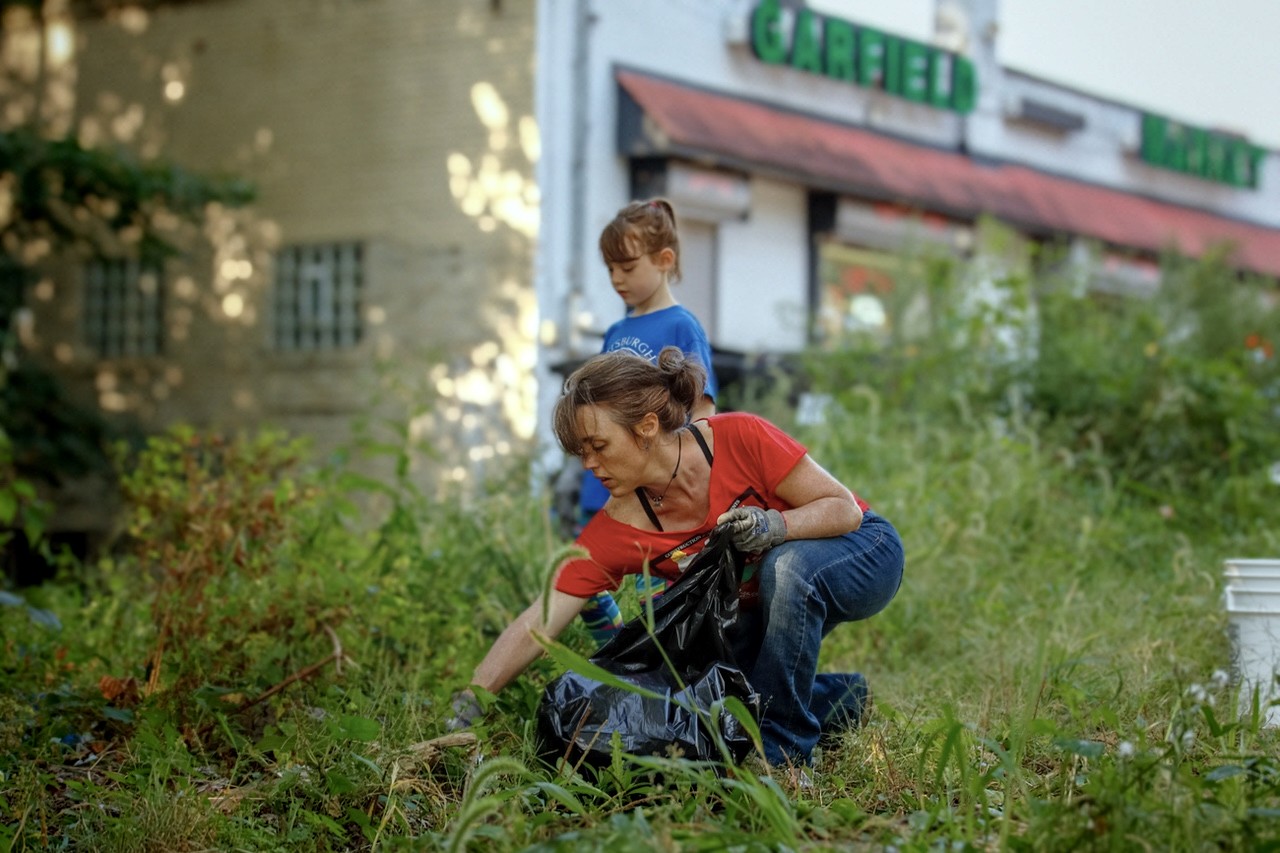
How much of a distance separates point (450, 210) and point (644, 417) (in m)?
10.5

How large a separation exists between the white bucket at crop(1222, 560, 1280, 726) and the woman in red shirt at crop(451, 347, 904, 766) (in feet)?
4.65

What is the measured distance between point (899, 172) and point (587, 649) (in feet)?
40.3

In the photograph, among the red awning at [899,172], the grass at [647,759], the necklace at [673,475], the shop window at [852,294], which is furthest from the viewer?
the red awning at [899,172]

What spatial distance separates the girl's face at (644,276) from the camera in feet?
16.2

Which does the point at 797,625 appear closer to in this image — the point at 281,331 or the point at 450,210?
the point at 450,210

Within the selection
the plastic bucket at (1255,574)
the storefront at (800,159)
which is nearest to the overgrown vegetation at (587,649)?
the plastic bucket at (1255,574)

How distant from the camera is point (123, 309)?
16.0 meters

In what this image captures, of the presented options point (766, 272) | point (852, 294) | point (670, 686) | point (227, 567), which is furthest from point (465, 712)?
point (766, 272)

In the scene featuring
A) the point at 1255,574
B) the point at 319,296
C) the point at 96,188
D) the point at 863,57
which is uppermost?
the point at 863,57

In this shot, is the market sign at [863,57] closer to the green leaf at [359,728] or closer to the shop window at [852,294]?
the shop window at [852,294]

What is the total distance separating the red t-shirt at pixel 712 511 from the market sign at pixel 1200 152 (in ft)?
60.2

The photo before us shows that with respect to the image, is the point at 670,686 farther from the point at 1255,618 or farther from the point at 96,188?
the point at 96,188

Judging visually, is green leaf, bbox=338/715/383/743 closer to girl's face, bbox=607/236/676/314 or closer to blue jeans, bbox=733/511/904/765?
blue jeans, bbox=733/511/904/765

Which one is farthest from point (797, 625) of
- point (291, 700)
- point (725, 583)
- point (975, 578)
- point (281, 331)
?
point (281, 331)
